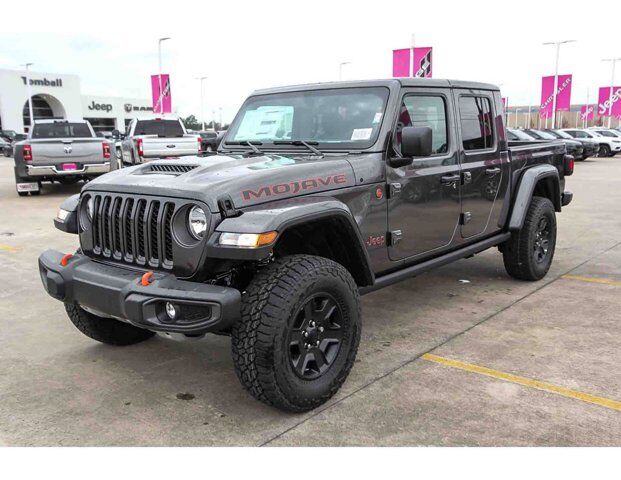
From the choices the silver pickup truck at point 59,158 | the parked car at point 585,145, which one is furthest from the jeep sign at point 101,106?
the silver pickup truck at point 59,158

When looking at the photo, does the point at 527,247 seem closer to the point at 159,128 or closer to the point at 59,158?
the point at 59,158

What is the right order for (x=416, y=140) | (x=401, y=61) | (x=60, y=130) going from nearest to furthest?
(x=416, y=140), (x=60, y=130), (x=401, y=61)

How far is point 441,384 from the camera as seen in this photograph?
3.55m

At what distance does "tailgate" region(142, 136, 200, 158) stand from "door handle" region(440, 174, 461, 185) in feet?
32.4

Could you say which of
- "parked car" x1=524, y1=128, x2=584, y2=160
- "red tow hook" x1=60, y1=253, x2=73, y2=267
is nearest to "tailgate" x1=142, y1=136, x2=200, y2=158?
"red tow hook" x1=60, y1=253, x2=73, y2=267

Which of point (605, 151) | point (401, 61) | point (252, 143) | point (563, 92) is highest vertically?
point (563, 92)

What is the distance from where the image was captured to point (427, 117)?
4414 millimetres

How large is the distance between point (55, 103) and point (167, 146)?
59798 mm

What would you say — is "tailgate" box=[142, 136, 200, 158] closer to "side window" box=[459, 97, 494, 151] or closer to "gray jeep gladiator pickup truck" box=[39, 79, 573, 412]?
"gray jeep gladiator pickup truck" box=[39, 79, 573, 412]

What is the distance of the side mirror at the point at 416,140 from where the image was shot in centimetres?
368

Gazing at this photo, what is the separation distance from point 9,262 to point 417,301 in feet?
15.6

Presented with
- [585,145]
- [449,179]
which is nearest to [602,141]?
[585,145]

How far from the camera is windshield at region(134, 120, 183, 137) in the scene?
15.8 meters
